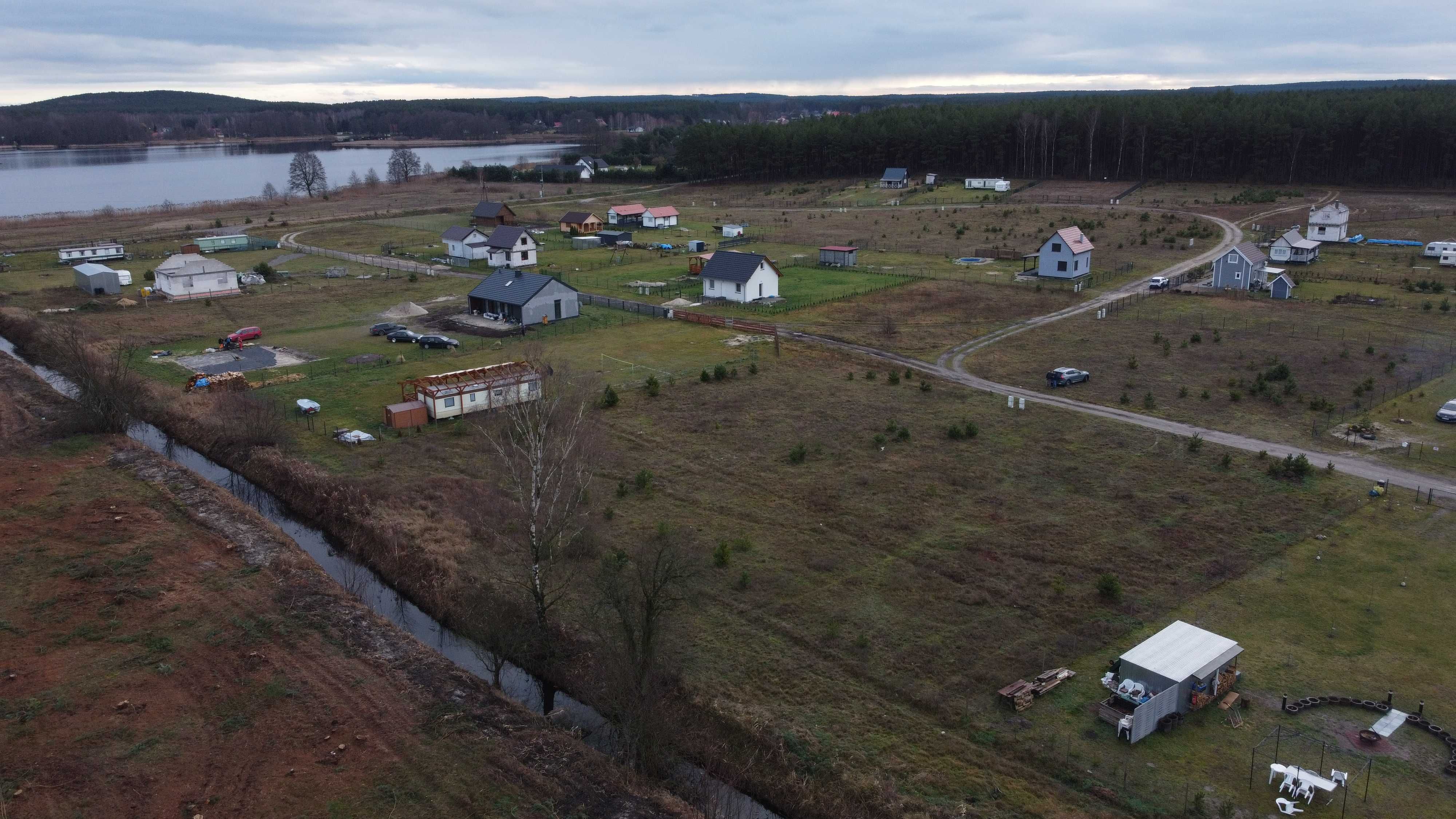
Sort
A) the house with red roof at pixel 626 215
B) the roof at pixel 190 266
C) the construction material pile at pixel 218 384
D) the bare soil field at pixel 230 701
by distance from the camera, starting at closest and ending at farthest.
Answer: the bare soil field at pixel 230 701 < the construction material pile at pixel 218 384 < the roof at pixel 190 266 < the house with red roof at pixel 626 215

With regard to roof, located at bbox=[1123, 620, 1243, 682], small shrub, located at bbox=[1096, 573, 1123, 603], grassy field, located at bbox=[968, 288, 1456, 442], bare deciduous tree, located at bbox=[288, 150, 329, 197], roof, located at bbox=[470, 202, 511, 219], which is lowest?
small shrub, located at bbox=[1096, 573, 1123, 603]

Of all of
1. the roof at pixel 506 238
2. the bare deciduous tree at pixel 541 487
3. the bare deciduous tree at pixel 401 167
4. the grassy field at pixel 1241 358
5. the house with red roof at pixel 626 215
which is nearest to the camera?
the bare deciduous tree at pixel 541 487

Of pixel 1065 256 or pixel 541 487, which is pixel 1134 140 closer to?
pixel 1065 256

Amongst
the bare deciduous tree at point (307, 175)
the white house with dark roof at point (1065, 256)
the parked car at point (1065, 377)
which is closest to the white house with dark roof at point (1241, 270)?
the white house with dark roof at point (1065, 256)

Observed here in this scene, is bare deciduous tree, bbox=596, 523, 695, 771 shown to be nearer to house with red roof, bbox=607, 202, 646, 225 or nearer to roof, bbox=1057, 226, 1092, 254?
roof, bbox=1057, 226, 1092, 254

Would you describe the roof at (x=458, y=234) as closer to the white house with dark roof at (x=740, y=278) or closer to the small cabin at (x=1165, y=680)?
the white house with dark roof at (x=740, y=278)

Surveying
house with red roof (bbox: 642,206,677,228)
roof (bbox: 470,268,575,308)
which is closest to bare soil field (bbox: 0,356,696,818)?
roof (bbox: 470,268,575,308)

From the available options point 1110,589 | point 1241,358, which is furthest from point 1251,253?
point 1110,589
